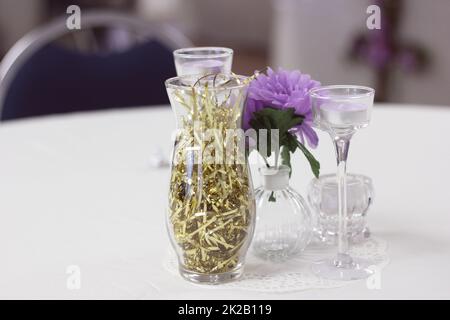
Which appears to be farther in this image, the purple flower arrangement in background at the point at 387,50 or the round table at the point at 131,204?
the purple flower arrangement in background at the point at 387,50

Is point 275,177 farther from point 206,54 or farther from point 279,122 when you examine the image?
point 206,54

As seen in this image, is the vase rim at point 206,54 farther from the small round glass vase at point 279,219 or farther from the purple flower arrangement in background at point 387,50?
the purple flower arrangement in background at point 387,50

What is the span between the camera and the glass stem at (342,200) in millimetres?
716

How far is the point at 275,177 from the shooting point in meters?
0.76

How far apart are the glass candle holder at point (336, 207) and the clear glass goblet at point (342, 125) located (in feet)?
0.18

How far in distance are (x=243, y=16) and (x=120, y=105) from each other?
3329 mm

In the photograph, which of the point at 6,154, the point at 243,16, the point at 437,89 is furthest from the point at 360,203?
the point at 243,16

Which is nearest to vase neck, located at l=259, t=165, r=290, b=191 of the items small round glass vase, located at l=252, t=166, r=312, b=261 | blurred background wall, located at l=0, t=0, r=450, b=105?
small round glass vase, located at l=252, t=166, r=312, b=261

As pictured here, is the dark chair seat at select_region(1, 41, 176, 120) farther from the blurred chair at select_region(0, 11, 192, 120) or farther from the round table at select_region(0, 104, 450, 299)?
the round table at select_region(0, 104, 450, 299)

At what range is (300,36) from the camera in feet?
10.0

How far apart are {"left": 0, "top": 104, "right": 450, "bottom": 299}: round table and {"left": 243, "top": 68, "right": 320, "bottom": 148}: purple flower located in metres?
0.17

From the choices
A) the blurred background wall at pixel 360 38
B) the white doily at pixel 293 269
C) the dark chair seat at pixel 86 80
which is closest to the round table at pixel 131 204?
the white doily at pixel 293 269

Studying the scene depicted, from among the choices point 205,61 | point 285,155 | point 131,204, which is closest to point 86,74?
point 131,204

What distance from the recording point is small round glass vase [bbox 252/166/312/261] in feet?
2.49
